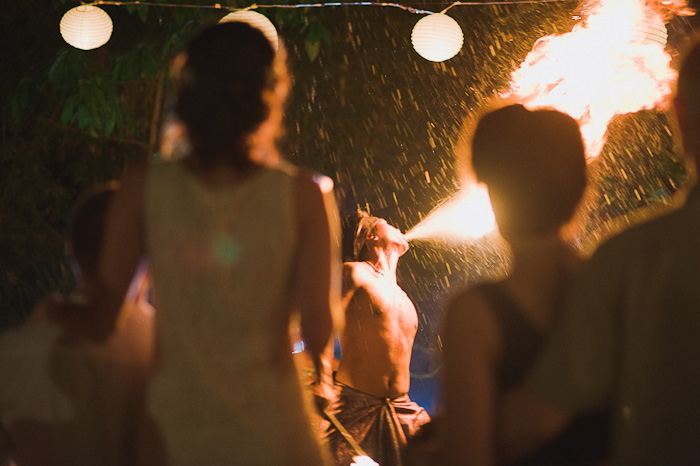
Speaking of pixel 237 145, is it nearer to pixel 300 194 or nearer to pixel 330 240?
pixel 300 194

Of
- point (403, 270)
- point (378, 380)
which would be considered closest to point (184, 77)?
point (378, 380)

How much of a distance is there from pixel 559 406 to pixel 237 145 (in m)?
0.75

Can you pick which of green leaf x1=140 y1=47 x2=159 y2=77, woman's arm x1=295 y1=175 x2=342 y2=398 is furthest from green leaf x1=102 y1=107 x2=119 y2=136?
woman's arm x1=295 y1=175 x2=342 y2=398

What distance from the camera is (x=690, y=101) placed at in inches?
47.6

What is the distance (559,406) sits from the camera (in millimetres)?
1270

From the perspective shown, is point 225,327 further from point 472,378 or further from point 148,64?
point 148,64

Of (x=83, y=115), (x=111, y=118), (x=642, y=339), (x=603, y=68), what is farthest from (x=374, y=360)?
(x=642, y=339)

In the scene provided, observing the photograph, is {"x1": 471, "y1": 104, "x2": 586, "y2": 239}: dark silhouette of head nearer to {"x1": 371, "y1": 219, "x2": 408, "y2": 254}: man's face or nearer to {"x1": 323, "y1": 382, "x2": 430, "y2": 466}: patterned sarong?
{"x1": 323, "y1": 382, "x2": 430, "y2": 466}: patterned sarong

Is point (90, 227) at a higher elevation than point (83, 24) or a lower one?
lower

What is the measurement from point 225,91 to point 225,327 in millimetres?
440

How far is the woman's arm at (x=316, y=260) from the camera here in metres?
1.47

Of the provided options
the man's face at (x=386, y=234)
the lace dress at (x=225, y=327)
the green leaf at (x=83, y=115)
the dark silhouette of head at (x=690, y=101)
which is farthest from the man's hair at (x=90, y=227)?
the green leaf at (x=83, y=115)

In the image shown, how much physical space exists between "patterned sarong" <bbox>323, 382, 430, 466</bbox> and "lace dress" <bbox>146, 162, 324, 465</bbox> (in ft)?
10.6

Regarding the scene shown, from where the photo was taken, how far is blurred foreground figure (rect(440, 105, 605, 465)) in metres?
1.36
